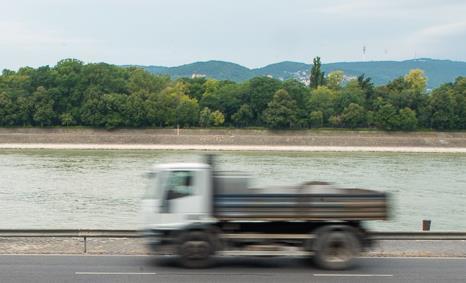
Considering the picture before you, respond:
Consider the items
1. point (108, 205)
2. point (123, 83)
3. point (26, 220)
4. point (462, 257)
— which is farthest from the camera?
point (123, 83)

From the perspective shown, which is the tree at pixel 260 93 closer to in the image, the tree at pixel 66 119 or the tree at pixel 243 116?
the tree at pixel 243 116

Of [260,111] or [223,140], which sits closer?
[223,140]

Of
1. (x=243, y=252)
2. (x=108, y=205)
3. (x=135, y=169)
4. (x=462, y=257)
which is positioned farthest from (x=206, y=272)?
(x=135, y=169)

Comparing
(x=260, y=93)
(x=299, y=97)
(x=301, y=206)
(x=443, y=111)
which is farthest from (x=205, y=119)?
(x=301, y=206)

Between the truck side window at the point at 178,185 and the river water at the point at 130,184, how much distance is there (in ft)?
41.1

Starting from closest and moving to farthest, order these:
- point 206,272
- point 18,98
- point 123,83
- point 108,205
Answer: point 206,272
point 108,205
point 18,98
point 123,83

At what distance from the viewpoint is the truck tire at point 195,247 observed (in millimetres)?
14648

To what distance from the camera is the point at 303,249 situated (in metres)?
14.9

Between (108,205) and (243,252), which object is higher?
(243,252)

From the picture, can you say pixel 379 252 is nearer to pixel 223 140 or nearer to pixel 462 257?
pixel 462 257

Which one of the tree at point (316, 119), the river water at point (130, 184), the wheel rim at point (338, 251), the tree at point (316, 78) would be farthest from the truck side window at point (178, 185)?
the tree at point (316, 78)

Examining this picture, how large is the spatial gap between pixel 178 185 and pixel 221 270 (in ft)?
6.48

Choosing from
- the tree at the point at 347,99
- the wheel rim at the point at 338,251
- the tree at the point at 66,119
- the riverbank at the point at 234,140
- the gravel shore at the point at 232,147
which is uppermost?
the tree at the point at 347,99

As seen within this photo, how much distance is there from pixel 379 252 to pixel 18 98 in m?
106
